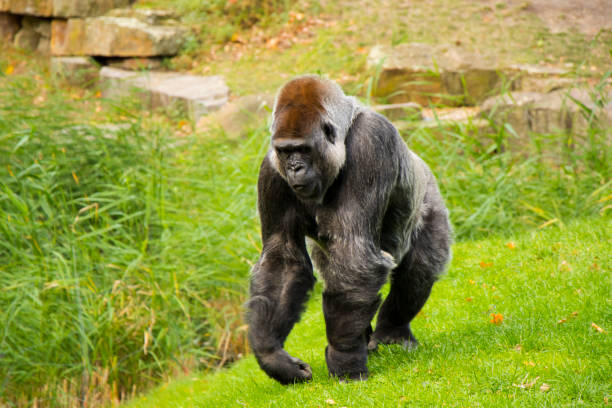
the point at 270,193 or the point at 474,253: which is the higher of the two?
the point at 270,193

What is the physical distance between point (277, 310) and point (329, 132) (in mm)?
1040

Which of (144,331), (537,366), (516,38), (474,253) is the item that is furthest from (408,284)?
(516,38)

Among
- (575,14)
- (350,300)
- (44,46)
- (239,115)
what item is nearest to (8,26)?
(44,46)

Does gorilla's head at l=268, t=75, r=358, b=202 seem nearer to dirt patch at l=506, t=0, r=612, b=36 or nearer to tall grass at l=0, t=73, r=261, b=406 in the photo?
tall grass at l=0, t=73, r=261, b=406

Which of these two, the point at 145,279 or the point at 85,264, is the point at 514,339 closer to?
the point at 145,279

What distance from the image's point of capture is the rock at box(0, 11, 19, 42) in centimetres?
1493

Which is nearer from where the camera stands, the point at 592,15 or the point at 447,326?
the point at 447,326

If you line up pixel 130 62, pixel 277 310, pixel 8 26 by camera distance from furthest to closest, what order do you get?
pixel 8 26, pixel 130 62, pixel 277 310

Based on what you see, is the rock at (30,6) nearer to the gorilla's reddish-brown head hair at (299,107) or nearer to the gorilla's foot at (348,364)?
the gorilla's reddish-brown head hair at (299,107)

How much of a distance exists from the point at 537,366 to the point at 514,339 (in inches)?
18.3

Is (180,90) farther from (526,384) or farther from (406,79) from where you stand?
(526,384)

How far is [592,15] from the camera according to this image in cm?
943

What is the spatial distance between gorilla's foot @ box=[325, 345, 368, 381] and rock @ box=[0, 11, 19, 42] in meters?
14.1

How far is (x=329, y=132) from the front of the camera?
3.43m
